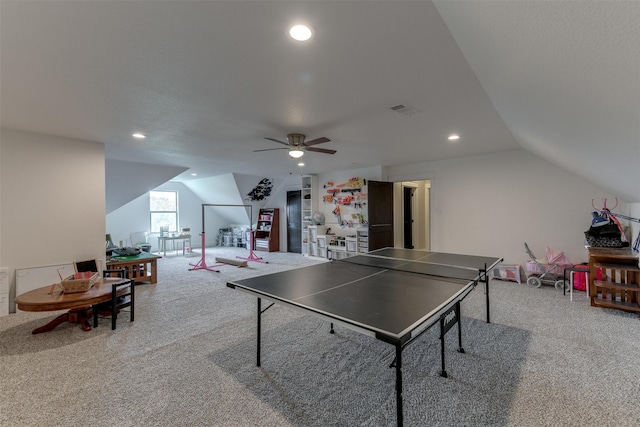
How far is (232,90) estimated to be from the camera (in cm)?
243

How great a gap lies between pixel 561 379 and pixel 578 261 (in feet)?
11.3

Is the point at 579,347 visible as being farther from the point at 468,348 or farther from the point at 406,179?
the point at 406,179

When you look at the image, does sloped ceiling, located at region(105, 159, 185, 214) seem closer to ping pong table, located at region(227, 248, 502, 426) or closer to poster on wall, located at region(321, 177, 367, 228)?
poster on wall, located at region(321, 177, 367, 228)

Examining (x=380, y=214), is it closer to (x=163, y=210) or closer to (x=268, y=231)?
(x=268, y=231)

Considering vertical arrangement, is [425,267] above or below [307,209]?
below

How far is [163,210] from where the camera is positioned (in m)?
9.13

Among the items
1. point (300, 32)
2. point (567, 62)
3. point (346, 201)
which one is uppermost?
point (300, 32)

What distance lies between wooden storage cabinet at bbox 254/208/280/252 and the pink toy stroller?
699 cm

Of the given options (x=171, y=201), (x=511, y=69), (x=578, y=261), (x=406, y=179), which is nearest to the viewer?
(x=511, y=69)

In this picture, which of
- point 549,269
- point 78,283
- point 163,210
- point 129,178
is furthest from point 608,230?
point 163,210

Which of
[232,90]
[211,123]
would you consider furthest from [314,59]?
[211,123]

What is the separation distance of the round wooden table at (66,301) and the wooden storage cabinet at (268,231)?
19.4 ft

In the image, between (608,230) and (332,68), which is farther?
(608,230)

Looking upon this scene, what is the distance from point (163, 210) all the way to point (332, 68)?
9021 millimetres
